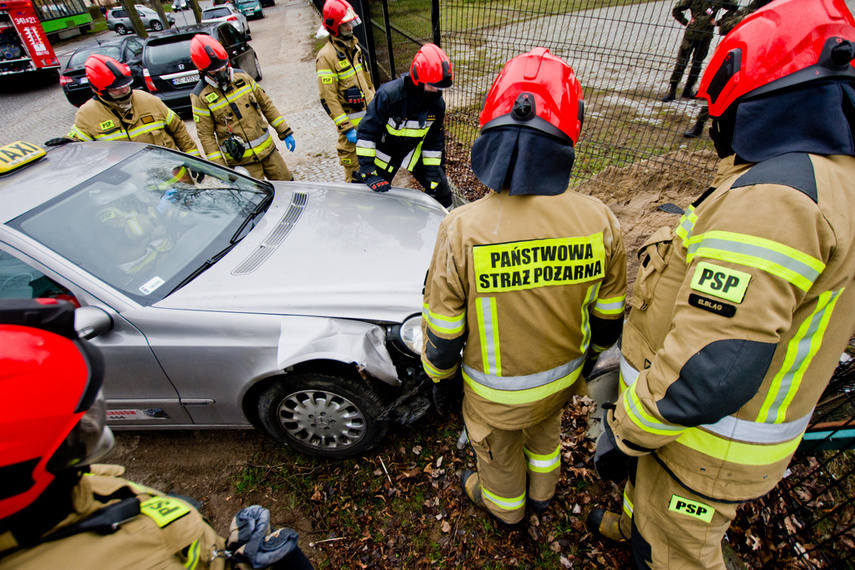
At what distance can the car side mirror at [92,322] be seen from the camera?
2109 millimetres

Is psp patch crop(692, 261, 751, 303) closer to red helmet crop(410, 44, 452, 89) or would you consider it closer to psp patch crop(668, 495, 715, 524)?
psp patch crop(668, 495, 715, 524)

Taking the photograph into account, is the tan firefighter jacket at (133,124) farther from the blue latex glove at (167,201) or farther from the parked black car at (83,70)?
the parked black car at (83,70)

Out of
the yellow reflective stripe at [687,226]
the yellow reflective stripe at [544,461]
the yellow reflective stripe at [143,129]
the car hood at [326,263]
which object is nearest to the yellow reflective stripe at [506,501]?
the yellow reflective stripe at [544,461]

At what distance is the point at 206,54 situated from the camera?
421cm

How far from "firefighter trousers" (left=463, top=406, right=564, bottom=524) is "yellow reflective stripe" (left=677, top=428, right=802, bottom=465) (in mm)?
698

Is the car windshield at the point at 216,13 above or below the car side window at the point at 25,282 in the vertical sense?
above

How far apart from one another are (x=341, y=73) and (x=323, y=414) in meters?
4.43

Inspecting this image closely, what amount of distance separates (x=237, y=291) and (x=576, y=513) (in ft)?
7.80

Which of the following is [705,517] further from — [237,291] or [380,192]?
[380,192]

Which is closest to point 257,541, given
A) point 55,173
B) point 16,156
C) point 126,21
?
point 55,173

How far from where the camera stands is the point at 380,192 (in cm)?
363

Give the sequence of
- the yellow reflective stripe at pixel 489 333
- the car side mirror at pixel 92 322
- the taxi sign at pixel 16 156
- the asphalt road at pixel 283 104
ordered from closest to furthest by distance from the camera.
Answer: the yellow reflective stripe at pixel 489 333 → the car side mirror at pixel 92 322 → the taxi sign at pixel 16 156 → the asphalt road at pixel 283 104

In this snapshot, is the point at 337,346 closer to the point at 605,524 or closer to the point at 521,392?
the point at 521,392

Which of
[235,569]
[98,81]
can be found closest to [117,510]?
[235,569]
